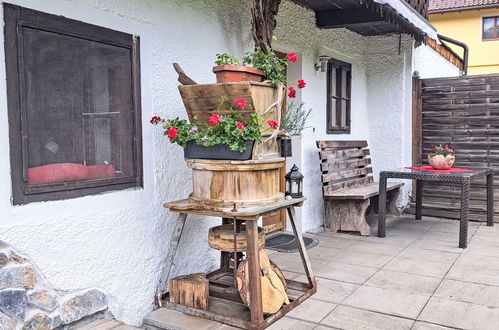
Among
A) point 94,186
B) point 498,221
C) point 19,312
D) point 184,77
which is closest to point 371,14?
point 184,77

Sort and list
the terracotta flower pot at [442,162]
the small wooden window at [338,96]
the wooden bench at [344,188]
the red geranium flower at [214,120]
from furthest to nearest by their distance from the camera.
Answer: the small wooden window at [338,96]
the wooden bench at [344,188]
the terracotta flower pot at [442,162]
the red geranium flower at [214,120]

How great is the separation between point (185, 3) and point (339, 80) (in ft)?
10.4

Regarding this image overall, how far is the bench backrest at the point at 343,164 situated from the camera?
5.34 meters

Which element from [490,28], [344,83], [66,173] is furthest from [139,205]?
[490,28]

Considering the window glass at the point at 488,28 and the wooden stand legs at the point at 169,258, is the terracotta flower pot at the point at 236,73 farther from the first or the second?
the window glass at the point at 488,28

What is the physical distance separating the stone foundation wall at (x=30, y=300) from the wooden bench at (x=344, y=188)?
3320 mm

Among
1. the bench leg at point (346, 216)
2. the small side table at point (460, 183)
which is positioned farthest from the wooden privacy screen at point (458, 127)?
the bench leg at point (346, 216)

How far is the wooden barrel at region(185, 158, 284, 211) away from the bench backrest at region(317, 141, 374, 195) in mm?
2498

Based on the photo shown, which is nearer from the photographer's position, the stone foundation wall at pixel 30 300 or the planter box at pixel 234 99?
the stone foundation wall at pixel 30 300

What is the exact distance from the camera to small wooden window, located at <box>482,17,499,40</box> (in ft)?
53.3

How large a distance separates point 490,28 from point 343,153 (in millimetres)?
13745

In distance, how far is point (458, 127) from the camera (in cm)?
646

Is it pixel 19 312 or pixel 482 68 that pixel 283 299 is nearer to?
pixel 19 312

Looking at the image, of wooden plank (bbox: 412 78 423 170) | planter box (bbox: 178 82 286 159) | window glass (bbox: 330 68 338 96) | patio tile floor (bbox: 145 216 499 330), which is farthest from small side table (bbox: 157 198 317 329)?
wooden plank (bbox: 412 78 423 170)
